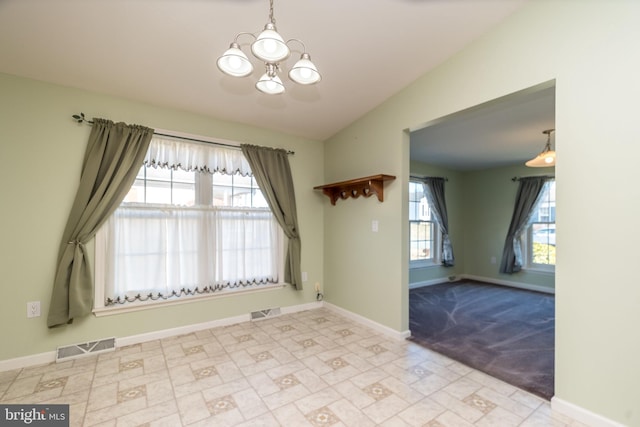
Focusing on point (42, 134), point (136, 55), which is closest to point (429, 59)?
point (136, 55)

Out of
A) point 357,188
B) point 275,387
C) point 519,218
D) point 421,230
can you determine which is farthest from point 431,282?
point 275,387

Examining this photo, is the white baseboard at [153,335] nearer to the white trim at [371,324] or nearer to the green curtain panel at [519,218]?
the white trim at [371,324]

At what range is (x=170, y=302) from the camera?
291 centimetres

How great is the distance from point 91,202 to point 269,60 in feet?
6.93

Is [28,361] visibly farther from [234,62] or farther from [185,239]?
[234,62]

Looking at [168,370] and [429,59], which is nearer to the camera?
[168,370]

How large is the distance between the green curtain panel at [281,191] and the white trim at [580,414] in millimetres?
2588


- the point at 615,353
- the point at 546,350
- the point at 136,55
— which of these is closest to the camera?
the point at 615,353

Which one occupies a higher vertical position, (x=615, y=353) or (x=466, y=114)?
(x=466, y=114)

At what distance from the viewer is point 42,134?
237 cm

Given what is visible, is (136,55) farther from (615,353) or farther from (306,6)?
(615,353)

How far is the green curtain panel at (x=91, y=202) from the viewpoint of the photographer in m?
2.36

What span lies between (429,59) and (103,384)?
12.3 ft

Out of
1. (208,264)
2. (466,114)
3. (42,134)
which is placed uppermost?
(466,114)
